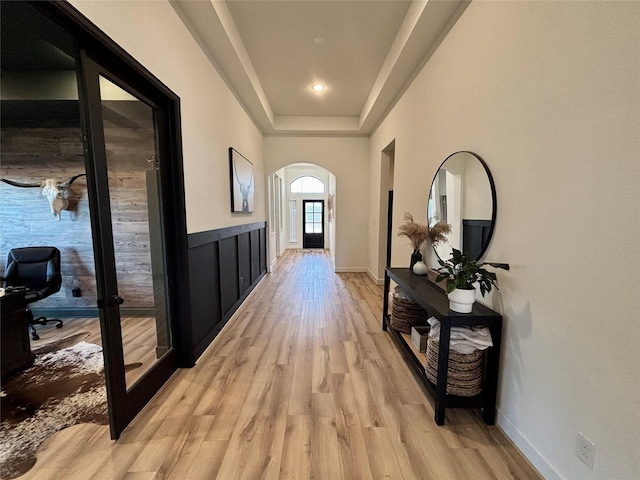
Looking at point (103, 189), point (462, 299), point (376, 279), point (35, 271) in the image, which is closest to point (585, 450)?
point (462, 299)

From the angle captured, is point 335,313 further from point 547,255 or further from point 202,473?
point 547,255

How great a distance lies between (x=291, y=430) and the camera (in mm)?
1608

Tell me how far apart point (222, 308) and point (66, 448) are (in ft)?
5.30

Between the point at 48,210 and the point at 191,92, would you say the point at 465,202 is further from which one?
the point at 48,210

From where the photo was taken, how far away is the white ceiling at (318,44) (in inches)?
89.5

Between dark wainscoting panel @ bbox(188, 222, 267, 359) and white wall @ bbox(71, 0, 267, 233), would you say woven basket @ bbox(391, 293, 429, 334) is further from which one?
white wall @ bbox(71, 0, 267, 233)

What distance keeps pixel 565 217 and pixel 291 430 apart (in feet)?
6.21

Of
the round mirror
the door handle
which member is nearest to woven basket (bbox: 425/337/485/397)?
the round mirror

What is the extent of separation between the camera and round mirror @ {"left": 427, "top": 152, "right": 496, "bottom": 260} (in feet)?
5.72

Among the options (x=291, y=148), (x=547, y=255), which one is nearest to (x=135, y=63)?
(x=547, y=255)

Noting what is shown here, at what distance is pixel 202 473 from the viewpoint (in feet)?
4.39

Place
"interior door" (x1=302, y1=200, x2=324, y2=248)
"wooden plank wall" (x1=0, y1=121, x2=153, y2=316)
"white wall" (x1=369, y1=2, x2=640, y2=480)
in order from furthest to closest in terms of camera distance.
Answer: "interior door" (x1=302, y1=200, x2=324, y2=248) < "wooden plank wall" (x1=0, y1=121, x2=153, y2=316) < "white wall" (x1=369, y1=2, x2=640, y2=480)

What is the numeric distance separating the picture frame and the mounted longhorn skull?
1.82 m

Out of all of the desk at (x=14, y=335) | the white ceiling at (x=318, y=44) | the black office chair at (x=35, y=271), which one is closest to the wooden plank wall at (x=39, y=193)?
the black office chair at (x=35, y=271)
